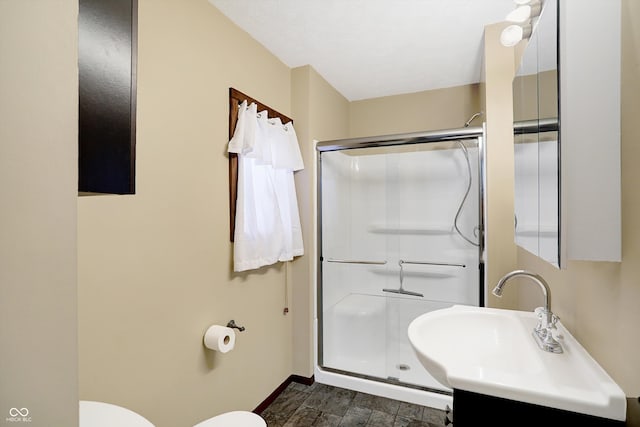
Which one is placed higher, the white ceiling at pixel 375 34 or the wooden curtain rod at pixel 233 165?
the white ceiling at pixel 375 34

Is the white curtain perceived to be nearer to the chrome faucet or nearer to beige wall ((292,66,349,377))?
beige wall ((292,66,349,377))

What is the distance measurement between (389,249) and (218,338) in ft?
4.90

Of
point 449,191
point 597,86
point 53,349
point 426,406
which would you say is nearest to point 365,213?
point 449,191

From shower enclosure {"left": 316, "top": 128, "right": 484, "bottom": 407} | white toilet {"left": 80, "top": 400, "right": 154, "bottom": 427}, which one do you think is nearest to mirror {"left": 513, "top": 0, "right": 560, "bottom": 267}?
shower enclosure {"left": 316, "top": 128, "right": 484, "bottom": 407}

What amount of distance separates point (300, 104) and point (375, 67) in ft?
2.19

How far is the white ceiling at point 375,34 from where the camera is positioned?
174 cm

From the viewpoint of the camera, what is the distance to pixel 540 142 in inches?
40.4

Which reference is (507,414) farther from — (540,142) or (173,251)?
(173,251)

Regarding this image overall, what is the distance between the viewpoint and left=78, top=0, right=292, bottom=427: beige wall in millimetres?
1182

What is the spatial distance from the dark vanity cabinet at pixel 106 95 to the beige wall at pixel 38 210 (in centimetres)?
23

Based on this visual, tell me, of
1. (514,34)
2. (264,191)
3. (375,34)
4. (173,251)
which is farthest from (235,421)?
(375,34)

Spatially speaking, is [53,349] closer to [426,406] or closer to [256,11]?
[256,11]

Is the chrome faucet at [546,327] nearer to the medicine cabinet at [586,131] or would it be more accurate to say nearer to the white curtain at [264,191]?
the medicine cabinet at [586,131]

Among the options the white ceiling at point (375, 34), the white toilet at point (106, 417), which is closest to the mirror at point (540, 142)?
the white ceiling at point (375, 34)
